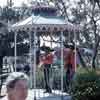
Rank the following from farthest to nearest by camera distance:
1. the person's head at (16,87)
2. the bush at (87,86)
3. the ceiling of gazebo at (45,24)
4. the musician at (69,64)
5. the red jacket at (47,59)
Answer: the musician at (69,64), the red jacket at (47,59), the ceiling of gazebo at (45,24), the bush at (87,86), the person's head at (16,87)

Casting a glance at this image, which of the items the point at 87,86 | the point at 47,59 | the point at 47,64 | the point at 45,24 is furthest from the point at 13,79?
the point at 47,64

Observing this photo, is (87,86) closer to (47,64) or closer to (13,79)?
(47,64)

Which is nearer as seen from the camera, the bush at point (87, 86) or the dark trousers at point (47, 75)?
the bush at point (87, 86)

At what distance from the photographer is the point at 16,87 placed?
3.68 m

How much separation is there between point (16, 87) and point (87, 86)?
23.8ft

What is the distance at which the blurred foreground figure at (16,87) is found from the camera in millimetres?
3674

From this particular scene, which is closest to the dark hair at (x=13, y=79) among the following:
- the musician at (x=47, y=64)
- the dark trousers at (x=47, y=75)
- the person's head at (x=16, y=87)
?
the person's head at (x=16, y=87)

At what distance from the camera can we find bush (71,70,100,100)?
10.7m

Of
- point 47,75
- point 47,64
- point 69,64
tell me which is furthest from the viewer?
point 69,64

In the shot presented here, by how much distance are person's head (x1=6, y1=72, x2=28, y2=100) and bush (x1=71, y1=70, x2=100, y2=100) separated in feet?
23.2

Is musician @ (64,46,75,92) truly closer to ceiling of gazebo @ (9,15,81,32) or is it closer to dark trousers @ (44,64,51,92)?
dark trousers @ (44,64,51,92)

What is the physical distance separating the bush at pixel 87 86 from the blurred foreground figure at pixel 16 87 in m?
7.08

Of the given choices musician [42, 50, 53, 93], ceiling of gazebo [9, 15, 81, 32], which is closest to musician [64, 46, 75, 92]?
musician [42, 50, 53, 93]

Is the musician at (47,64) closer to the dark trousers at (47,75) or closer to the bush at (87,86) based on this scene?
the dark trousers at (47,75)
